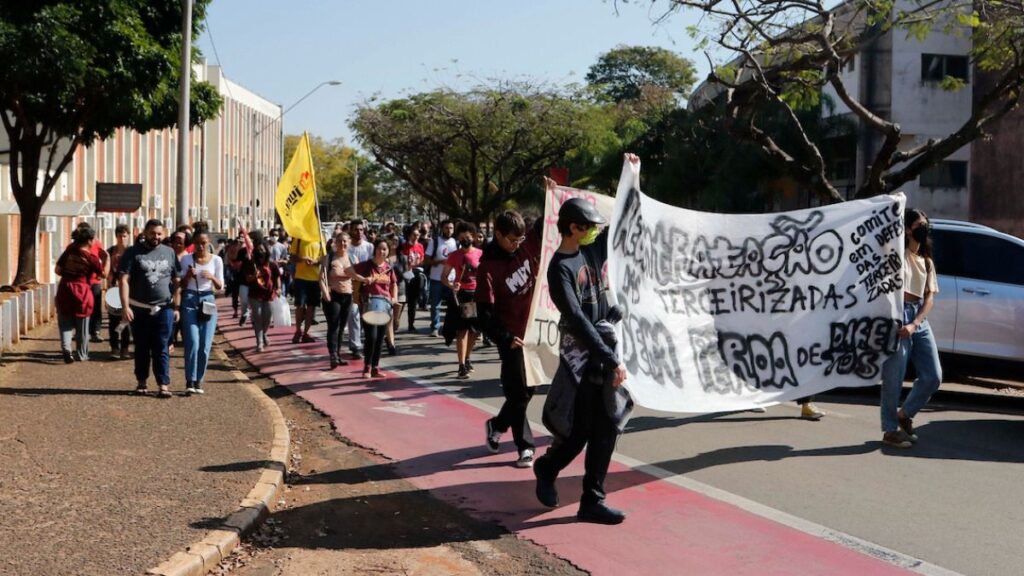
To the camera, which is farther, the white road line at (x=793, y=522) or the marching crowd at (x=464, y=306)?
the marching crowd at (x=464, y=306)

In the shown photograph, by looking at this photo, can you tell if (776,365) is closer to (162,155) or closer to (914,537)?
(914,537)

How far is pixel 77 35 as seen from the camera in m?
19.1

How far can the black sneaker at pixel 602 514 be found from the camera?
6574 mm

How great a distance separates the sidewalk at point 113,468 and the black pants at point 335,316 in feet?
6.93

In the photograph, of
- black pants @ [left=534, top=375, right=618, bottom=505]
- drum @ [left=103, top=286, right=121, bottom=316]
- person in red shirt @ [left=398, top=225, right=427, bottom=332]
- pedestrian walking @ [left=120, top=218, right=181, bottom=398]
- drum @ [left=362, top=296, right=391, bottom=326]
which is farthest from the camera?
person in red shirt @ [left=398, top=225, right=427, bottom=332]

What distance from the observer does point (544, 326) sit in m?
8.19

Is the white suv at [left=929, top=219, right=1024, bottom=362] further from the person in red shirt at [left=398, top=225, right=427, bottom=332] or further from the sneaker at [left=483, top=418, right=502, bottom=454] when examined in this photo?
the person in red shirt at [left=398, top=225, right=427, bottom=332]

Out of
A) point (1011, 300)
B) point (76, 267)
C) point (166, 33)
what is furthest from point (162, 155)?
point (1011, 300)

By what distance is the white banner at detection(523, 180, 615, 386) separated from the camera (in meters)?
7.88

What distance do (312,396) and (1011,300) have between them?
24.1 feet

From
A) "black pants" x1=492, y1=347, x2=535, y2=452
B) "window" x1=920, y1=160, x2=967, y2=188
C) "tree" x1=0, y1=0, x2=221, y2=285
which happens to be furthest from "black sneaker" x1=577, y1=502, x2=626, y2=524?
"window" x1=920, y1=160, x2=967, y2=188

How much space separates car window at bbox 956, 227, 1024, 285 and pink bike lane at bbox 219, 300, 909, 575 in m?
5.41

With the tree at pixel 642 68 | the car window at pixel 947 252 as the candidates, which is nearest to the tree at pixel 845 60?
the car window at pixel 947 252

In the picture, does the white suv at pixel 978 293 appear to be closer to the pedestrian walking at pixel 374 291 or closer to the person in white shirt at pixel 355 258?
the pedestrian walking at pixel 374 291
